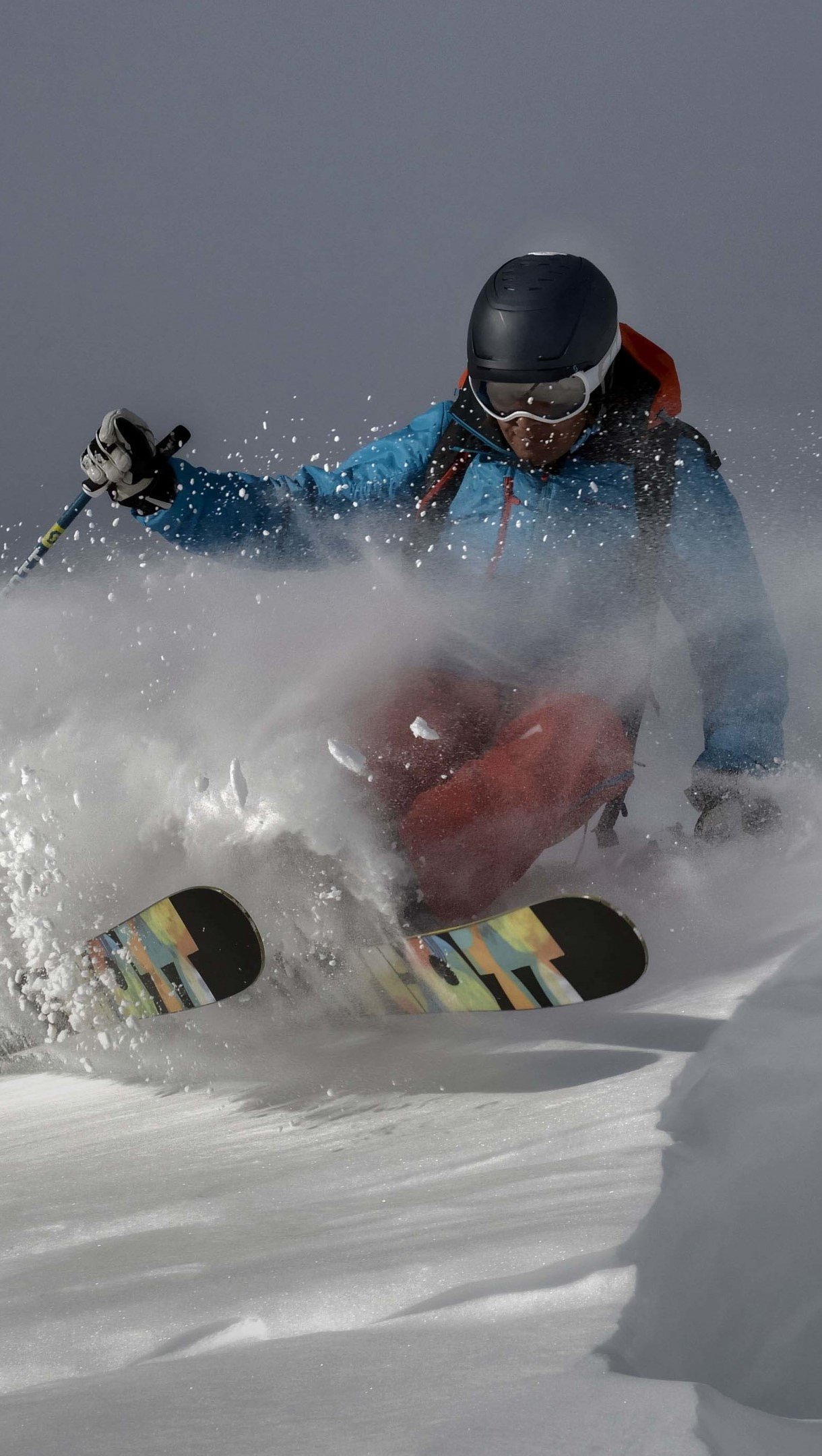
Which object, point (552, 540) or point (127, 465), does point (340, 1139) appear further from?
point (127, 465)

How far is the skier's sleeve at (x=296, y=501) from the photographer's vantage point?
7.03 feet

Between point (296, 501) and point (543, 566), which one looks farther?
point (296, 501)

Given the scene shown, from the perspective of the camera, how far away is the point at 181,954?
190 centimetres

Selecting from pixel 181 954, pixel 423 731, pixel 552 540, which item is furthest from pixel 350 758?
pixel 552 540

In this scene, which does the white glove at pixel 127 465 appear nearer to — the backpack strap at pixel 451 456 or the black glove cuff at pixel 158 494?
the black glove cuff at pixel 158 494

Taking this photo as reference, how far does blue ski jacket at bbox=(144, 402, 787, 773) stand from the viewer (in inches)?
78.6

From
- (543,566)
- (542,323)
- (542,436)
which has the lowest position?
(543,566)

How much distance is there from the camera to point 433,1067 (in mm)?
1724

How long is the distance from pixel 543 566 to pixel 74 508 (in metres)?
1.07

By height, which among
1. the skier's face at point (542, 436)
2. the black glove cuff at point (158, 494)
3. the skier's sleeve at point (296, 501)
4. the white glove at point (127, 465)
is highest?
the white glove at point (127, 465)

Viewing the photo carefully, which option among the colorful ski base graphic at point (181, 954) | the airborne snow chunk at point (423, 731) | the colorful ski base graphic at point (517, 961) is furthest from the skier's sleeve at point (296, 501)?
the colorful ski base graphic at point (517, 961)

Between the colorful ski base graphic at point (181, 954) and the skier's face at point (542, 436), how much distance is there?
37.6 inches

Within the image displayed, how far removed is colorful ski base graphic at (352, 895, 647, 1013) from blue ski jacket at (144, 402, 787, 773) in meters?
0.52

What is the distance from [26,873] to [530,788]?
1107 mm
